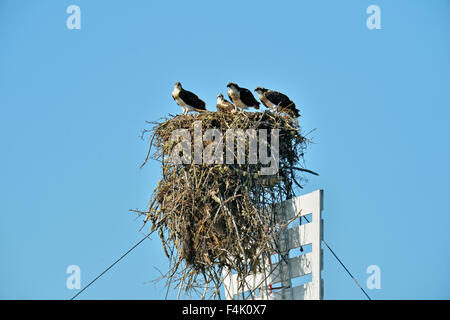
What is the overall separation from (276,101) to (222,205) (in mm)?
2881

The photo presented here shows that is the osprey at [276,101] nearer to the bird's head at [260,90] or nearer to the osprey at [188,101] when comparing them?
the bird's head at [260,90]

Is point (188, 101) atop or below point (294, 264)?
atop

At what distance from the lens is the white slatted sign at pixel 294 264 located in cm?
1196

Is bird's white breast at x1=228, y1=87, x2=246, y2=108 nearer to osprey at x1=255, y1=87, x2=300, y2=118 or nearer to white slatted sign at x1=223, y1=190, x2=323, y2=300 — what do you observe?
osprey at x1=255, y1=87, x2=300, y2=118

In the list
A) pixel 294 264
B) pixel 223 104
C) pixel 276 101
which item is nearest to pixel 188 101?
pixel 223 104

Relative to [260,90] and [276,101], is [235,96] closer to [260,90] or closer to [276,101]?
[260,90]

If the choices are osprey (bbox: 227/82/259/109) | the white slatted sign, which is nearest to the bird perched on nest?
osprey (bbox: 227/82/259/109)

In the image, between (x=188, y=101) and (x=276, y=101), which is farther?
(x=188, y=101)

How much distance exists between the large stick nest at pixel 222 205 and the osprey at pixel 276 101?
2.43 feet

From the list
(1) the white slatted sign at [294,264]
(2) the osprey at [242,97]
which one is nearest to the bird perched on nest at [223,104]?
(2) the osprey at [242,97]

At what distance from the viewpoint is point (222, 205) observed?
13.0 m

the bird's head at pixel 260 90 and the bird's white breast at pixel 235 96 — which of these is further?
the bird's head at pixel 260 90
